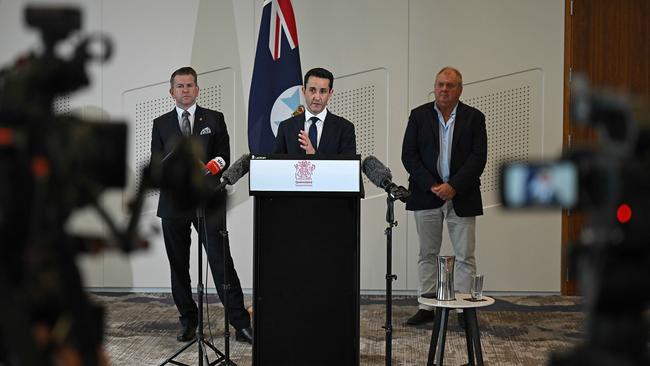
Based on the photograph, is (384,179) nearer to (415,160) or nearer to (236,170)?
(236,170)

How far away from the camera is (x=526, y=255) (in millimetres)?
6809

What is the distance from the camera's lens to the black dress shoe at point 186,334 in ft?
17.6

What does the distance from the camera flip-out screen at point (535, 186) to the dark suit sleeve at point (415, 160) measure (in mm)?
3749

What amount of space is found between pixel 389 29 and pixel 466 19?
559 mm

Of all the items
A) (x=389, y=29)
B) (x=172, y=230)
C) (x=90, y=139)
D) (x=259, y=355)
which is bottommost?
(x=259, y=355)

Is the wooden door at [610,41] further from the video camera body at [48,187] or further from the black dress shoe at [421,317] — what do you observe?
the video camera body at [48,187]

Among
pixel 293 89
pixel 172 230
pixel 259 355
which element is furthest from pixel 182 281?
pixel 293 89

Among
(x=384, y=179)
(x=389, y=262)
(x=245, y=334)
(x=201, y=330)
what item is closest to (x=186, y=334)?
(x=245, y=334)

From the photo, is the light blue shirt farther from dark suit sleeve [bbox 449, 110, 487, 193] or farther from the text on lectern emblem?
the text on lectern emblem

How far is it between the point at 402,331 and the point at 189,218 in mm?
1473

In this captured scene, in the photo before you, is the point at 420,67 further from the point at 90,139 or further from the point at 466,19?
the point at 90,139

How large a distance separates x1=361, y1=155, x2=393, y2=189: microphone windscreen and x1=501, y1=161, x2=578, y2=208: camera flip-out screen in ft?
7.23

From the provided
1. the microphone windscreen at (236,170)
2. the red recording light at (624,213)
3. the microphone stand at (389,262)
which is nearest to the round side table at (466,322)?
the microphone stand at (389,262)

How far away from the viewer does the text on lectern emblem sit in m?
4.17
